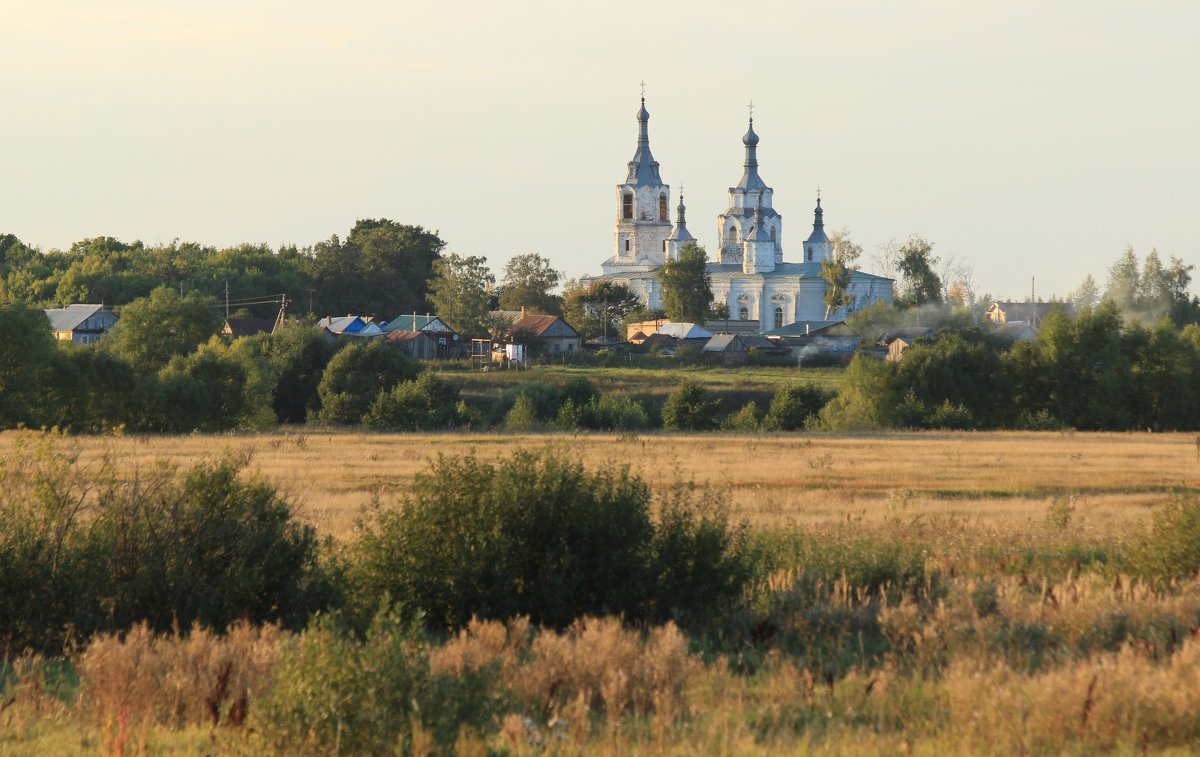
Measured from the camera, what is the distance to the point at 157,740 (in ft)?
22.8

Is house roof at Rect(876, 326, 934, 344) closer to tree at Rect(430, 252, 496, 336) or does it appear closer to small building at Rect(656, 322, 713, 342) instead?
small building at Rect(656, 322, 713, 342)

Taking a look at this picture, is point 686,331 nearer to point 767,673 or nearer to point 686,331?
point 686,331

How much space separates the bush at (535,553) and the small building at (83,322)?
93904 mm

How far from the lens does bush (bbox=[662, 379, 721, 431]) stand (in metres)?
52.3

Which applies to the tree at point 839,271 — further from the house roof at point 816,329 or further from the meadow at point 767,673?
the meadow at point 767,673

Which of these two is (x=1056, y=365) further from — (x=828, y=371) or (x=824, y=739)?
(x=824, y=739)

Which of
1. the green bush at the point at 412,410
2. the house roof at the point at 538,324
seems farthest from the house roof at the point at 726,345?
the green bush at the point at 412,410

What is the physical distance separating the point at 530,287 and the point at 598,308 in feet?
42.9

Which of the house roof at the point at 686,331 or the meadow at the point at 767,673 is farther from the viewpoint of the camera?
the house roof at the point at 686,331

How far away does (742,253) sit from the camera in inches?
5157

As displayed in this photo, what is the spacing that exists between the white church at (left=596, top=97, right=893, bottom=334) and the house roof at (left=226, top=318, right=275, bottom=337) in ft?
122

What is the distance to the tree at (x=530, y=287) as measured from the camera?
12750 cm

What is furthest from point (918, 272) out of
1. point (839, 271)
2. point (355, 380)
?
point (355, 380)

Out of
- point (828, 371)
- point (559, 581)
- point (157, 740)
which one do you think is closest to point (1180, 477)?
point (559, 581)
